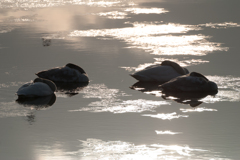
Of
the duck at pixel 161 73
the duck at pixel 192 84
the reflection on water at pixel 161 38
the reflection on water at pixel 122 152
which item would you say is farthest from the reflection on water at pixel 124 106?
the reflection on water at pixel 161 38

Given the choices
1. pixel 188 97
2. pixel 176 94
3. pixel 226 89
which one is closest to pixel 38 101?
pixel 176 94

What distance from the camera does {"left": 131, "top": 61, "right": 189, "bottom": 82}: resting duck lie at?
51.9 feet

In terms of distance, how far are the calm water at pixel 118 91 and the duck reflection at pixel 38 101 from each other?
0.09 feet

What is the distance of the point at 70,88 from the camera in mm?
15461

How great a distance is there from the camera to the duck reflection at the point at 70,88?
1491 centimetres

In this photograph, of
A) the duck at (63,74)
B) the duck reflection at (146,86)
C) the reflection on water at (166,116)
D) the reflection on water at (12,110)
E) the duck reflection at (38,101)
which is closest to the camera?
the reflection on water at (166,116)

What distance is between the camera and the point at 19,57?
1969 centimetres

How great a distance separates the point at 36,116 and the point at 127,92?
3.26 m

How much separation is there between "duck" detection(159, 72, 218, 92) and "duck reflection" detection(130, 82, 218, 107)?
6.4 inches

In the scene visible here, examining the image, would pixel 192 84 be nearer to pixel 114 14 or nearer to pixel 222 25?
pixel 222 25

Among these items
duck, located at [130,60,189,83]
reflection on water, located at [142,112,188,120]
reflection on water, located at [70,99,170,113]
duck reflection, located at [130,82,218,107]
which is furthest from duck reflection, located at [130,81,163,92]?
reflection on water, located at [142,112,188,120]

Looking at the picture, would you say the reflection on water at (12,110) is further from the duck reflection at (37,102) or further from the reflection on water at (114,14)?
the reflection on water at (114,14)

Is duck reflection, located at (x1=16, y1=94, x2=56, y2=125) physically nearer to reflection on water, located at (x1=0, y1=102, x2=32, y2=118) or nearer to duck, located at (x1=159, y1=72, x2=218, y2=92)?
reflection on water, located at (x1=0, y1=102, x2=32, y2=118)

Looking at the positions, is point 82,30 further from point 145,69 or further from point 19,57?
point 145,69
